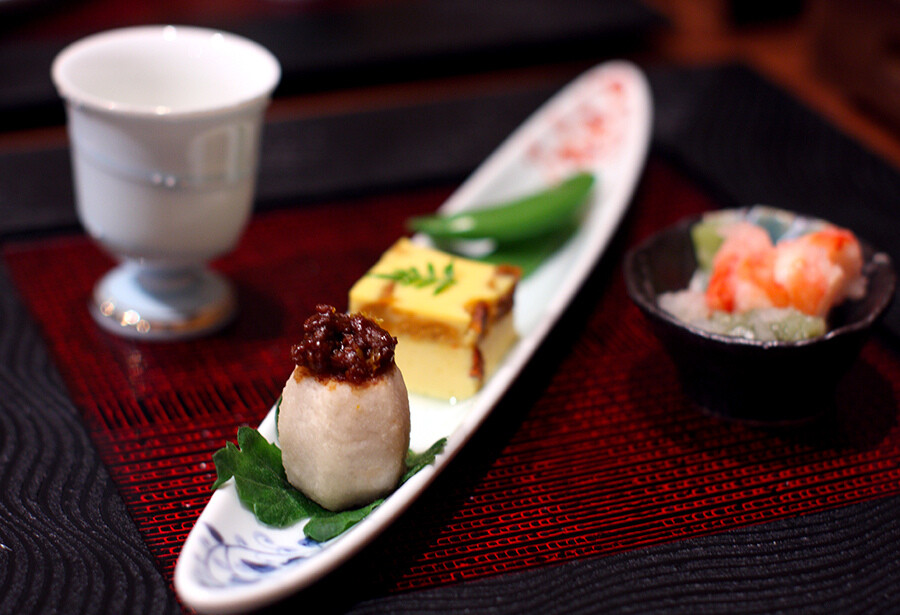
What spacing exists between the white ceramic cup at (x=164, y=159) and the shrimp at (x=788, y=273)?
0.73 m

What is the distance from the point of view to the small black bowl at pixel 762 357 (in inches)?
47.9

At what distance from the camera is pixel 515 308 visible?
5.27 feet

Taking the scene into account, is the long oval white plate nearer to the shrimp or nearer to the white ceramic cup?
the shrimp

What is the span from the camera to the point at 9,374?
4.52ft

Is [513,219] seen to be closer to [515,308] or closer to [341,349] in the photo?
[515,308]

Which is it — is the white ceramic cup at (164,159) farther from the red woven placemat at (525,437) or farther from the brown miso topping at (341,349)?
the brown miso topping at (341,349)

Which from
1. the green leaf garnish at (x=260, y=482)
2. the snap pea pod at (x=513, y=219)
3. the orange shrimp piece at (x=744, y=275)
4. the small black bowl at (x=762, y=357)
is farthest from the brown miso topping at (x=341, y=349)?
the snap pea pod at (x=513, y=219)

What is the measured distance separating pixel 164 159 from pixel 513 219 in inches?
25.5

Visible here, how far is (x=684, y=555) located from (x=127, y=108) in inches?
37.2

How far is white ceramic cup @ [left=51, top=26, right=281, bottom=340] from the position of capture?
1361 millimetres

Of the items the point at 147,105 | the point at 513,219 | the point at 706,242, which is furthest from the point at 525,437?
the point at 147,105

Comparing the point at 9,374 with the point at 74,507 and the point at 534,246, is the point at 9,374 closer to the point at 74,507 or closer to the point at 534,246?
the point at 74,507

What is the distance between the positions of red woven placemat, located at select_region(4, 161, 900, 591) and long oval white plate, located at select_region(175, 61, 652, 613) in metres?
0.06

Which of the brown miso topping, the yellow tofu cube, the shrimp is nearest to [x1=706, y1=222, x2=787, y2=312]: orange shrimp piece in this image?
the shrimp
